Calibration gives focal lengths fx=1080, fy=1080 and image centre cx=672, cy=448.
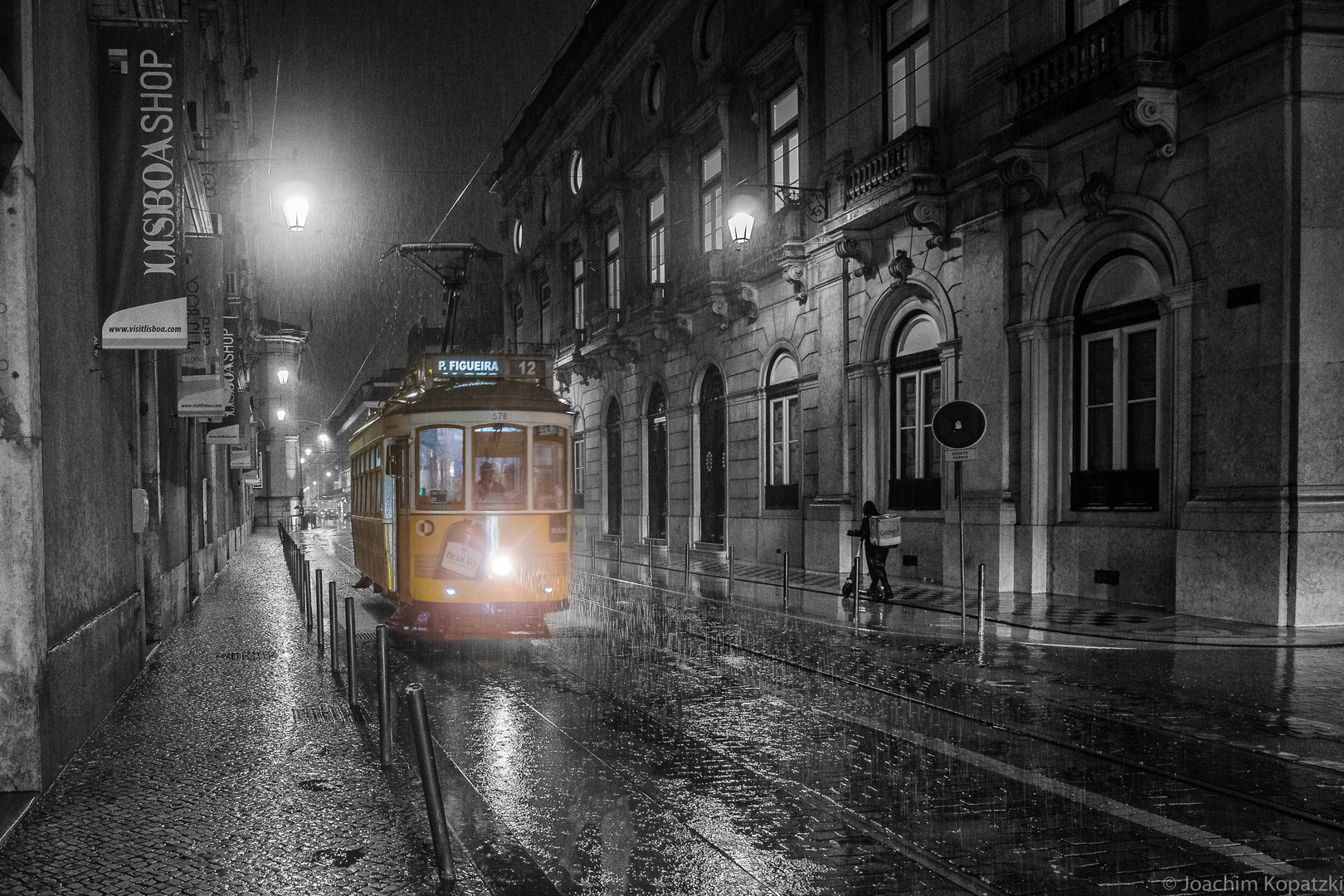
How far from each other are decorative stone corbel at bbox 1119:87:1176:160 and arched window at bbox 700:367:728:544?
1477 cm

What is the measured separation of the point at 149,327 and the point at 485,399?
4.97 m

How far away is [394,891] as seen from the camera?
4.81 m

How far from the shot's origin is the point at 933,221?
19.3 metres

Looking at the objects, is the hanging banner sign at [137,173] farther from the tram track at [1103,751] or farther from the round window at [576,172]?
Answer: the round window at [576,172]

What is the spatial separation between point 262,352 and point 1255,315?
75.2 meters

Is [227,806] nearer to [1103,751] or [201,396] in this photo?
[1103,751]

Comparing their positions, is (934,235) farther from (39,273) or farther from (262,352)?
(262,352)

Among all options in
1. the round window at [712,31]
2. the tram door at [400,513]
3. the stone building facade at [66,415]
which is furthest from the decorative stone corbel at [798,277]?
the stone building facade at [66,415]

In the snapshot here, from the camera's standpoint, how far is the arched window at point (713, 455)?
29125 mm

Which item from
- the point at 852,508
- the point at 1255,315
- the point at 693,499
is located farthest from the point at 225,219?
the point at 1255,315

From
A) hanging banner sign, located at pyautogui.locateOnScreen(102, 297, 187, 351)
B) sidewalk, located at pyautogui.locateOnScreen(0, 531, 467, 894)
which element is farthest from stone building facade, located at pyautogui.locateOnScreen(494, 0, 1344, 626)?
hanging banner sign, located at pyautogui.locateOnScreen(102, 297, 187, 351)

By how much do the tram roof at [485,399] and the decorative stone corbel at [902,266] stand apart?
28.7ft

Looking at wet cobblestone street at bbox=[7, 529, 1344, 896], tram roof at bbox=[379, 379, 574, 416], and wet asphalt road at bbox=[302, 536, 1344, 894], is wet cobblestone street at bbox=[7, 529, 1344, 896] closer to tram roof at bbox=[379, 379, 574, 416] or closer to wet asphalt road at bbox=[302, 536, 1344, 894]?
wet asphalt road at bbox=[302, 536, 1344, 894]

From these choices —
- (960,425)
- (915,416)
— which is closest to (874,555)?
(960,425)
